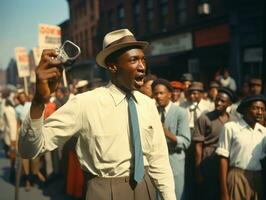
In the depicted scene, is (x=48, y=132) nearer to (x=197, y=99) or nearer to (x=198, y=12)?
(x=197, y=99)

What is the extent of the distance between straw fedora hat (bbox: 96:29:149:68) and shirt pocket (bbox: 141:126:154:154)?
0.56 meters

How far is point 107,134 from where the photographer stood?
8.40 feet

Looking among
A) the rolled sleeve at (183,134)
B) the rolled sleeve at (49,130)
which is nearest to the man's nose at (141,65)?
the rolled sleeve at (49,130)

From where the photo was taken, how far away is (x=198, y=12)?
17.4 metres

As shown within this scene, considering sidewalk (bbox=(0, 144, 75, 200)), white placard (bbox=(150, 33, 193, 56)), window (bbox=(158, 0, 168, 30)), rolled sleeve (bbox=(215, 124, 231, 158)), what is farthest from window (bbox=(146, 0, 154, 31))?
rolled sleeve (bbox=(215, 124, 231, 158))

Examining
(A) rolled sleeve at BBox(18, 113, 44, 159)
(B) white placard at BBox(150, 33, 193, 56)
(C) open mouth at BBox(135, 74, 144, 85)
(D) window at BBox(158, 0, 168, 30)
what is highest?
(D) window at BBox(158, 0, 168, 30)

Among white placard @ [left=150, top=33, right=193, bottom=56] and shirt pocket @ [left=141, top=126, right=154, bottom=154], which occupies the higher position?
white placard @ [left=150, top=33, right=193, bottom=56]

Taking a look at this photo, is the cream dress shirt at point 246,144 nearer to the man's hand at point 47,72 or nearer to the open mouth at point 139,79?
the open mouth at point 139,79

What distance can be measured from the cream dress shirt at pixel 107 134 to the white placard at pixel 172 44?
16010 millimetres

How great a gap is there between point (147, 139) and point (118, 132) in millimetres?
238

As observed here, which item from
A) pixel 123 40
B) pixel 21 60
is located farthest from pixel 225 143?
pixel 21 60

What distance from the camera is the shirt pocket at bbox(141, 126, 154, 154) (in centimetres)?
270

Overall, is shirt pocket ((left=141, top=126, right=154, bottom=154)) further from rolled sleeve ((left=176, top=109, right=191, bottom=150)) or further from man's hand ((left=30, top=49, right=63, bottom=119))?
rolled sleeve ((left=176, top=109, right=191, bottom=150))

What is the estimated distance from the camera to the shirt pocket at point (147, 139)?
106 inches
